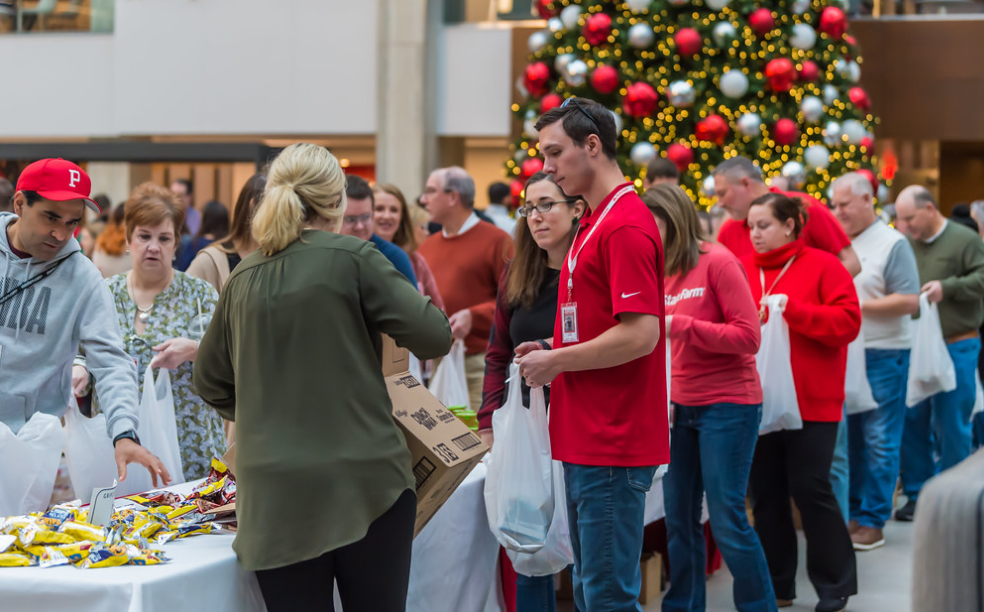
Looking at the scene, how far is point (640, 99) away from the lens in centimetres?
879

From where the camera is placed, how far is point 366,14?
39.0 ft

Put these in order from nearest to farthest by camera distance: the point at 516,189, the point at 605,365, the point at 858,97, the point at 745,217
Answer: the point at 605,365 → the point at 745,217 → the point at 858,97 → the point at 516,189

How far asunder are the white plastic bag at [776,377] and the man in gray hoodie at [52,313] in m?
2.43

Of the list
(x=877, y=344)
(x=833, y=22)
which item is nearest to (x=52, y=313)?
(x=877, y=344)

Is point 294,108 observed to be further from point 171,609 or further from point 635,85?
point 171,609

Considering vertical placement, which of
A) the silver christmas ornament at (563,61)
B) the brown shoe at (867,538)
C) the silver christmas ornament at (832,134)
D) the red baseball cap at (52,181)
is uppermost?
the silver christmas ornament at (563,61)

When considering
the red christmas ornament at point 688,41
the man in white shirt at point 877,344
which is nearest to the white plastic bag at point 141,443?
the man in white shirt at point 877,344

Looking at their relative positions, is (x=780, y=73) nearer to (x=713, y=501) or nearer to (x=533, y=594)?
(x=713, y=501)

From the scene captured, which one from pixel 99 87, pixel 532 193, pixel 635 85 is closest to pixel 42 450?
pixel 532 193

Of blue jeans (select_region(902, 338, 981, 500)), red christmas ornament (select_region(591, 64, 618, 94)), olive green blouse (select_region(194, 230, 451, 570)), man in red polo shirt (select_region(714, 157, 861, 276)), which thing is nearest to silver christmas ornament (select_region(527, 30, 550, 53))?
red christmas ornament (select_region(591, 64, 618, 94))

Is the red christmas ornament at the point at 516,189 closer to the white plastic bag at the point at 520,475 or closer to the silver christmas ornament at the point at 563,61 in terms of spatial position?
the silver christmas ornament at the point at 563,61

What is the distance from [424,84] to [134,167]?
327cm

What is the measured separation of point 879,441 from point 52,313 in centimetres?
440

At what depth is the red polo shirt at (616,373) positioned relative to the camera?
2.61m
